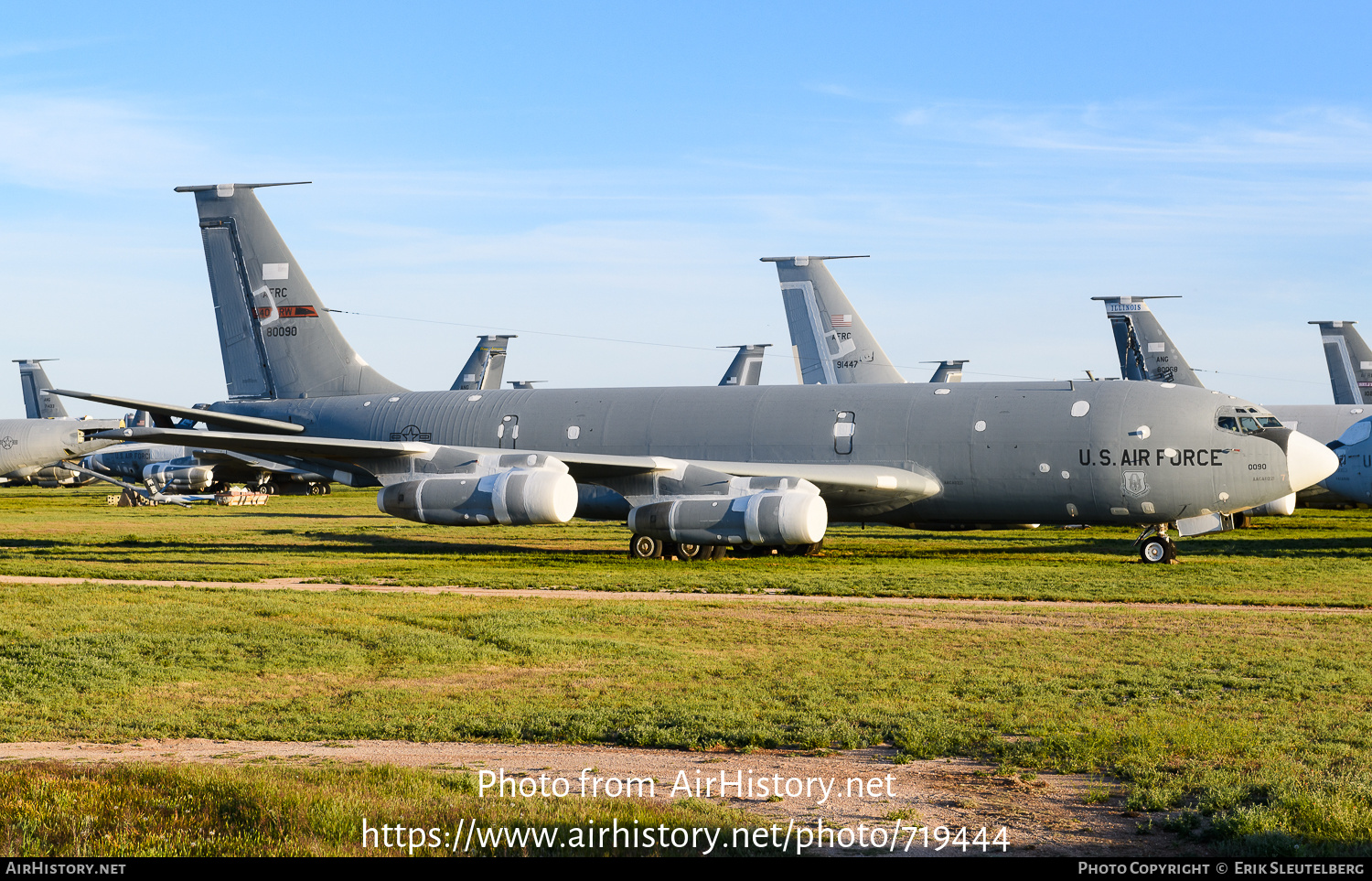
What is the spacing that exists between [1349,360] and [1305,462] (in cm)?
4771

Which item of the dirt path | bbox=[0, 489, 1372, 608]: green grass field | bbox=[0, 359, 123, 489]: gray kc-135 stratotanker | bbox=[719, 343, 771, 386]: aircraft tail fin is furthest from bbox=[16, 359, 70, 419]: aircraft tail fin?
the dirt path

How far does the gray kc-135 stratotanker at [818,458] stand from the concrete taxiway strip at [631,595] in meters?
4.23

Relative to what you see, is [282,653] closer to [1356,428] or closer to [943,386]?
[943,386]

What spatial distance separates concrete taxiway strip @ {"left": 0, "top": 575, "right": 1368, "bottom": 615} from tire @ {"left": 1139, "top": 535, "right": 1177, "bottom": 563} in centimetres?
755

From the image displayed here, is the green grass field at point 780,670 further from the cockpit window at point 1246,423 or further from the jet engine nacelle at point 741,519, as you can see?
the cockpit window at point 1246,423

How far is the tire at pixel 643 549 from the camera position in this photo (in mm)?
30141

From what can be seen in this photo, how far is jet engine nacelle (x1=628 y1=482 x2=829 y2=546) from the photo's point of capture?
26438mm

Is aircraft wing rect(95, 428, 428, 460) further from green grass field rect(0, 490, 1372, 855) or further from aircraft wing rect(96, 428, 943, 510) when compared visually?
green grass field rect(0, 490, 1372, 855)

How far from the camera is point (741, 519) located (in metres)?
27.0

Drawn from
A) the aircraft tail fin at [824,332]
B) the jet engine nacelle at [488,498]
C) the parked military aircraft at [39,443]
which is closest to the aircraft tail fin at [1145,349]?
the aircraft tail fin at [824,332]

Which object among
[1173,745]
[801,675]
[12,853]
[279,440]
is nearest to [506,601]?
[801,675]
